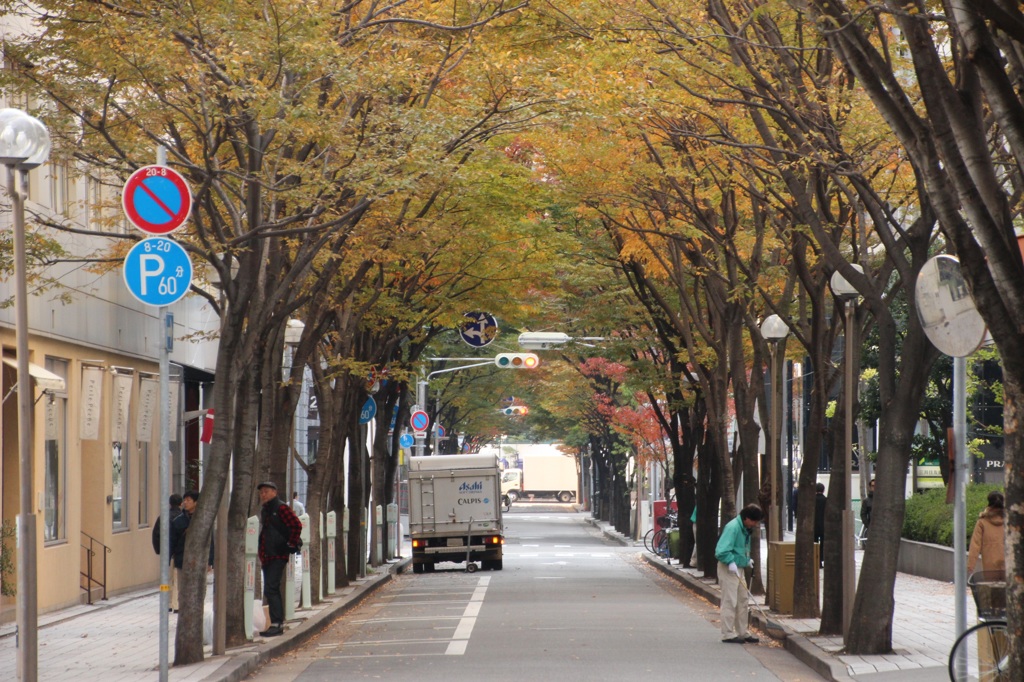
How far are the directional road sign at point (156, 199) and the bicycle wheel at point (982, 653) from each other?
260 inches

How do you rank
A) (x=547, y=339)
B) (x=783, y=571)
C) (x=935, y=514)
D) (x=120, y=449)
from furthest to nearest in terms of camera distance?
1. (x=547, y=339)
2. (x=935, y=514)
3. (x=120, y=449)
4. (x=783, y=571)

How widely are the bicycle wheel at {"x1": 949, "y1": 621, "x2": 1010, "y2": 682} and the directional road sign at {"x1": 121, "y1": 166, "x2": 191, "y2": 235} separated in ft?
21.6

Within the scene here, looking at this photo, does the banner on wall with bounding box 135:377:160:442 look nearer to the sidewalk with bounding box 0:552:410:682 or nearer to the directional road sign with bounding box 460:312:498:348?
the sidewalk with bounding box 0:552:410:682

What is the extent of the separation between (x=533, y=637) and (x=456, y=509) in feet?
56.4

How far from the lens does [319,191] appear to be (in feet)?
48.5

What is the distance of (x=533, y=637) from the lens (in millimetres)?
A: 17344

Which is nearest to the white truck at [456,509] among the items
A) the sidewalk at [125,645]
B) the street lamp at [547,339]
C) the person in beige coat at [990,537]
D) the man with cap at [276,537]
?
the street lamp at [547,339]

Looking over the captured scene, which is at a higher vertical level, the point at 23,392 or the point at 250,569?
the point at 23,392

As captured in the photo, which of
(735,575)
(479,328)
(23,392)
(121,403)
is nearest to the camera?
(23,392)

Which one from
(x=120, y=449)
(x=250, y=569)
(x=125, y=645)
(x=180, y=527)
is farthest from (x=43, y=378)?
(x=120, y=449)

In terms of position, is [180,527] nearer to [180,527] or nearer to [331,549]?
[180,527]

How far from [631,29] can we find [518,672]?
6.30m

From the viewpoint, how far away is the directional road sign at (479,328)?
2934 centimetres

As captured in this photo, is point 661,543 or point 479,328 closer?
point 479,328
